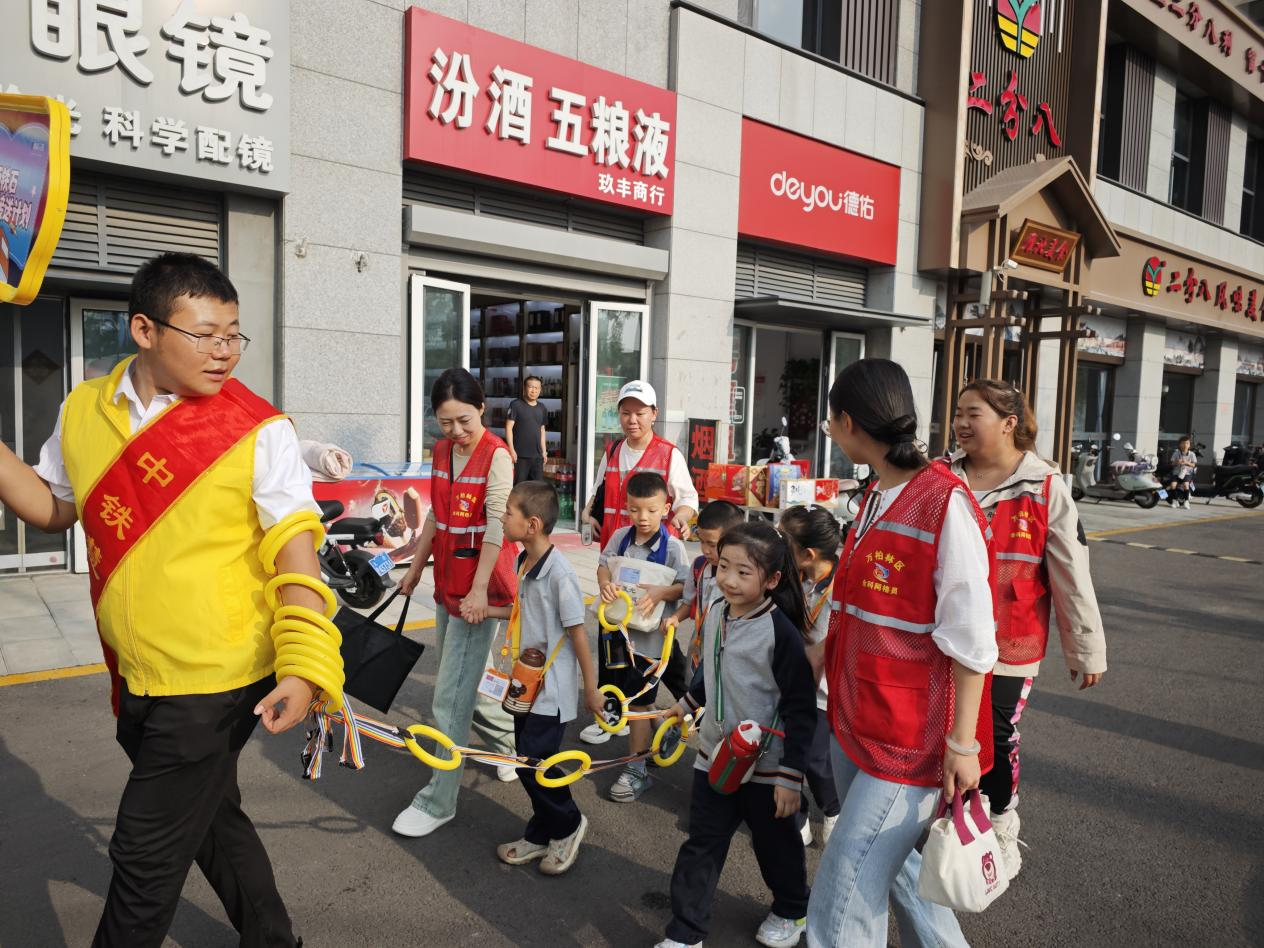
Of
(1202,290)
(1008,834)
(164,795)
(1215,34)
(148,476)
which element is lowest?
(1008,834)

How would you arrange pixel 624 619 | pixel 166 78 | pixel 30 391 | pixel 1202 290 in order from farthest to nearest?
1. pixel 1202 290
2. pixel 30 391
3. pixel 166 78
4. pixel 624 619

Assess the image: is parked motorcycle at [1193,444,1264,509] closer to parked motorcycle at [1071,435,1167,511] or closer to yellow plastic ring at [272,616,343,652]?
parked motorcycle at [1071,435,1167,511]

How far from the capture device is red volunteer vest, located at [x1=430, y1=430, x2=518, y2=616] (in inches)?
141

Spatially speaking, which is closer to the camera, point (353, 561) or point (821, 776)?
point (821, 776)

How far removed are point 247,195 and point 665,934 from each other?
7320mm

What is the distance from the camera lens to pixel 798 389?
47.7 feet

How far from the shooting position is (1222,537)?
12.8 m

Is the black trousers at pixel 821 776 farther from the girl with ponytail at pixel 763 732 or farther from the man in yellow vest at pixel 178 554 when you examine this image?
the man in yellow vest at pixel 178 554

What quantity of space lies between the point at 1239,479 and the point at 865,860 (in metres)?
19.2

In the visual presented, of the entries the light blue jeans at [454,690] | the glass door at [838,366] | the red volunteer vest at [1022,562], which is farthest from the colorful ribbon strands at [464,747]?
the glass door at [838,366]

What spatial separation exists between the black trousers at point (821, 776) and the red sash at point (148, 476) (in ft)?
6.95

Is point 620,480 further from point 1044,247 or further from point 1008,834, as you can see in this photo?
point 1044,247

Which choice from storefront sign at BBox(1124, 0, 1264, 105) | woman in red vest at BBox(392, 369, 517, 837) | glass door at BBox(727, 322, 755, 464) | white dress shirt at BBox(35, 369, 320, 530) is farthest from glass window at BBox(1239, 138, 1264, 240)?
white dress shirt at BBox(35, 369, 320, 530)

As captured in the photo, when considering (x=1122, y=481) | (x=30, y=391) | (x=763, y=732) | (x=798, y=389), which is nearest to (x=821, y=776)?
(x=763, y=732)
